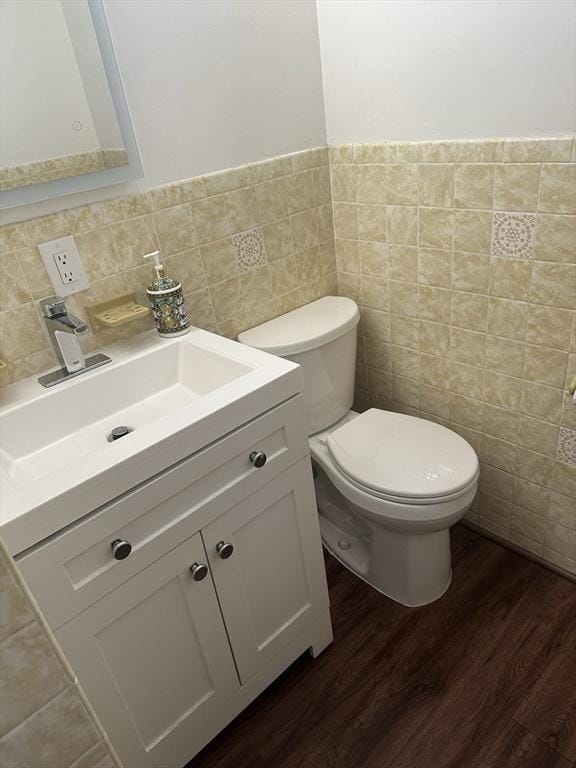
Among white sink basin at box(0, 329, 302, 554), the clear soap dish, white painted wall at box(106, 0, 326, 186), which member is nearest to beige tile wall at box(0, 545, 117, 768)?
white sink basin at box(0, 329, 302, 554)

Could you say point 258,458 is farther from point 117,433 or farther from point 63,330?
point 63,330

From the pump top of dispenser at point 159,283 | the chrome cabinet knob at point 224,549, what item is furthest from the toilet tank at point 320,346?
the chrome cabinet knob at point 224,549

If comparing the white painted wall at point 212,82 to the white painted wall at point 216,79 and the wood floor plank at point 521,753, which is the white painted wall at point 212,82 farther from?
the wood floor plank at point 521,753

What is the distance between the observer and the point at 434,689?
143 centimetres

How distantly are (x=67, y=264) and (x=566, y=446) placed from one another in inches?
53.1

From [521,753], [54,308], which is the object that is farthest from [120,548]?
[521,753]

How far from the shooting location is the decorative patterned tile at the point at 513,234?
1356 mm

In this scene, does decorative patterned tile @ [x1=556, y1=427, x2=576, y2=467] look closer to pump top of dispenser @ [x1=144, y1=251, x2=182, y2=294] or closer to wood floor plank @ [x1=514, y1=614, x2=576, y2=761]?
wood floor plank @ [x1=514, y1=614, x2=576, y2=761]

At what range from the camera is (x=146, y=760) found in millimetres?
1181

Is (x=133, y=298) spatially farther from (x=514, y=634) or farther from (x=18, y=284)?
(x=514, y=634)

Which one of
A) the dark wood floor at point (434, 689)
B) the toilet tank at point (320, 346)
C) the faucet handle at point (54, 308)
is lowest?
the dark wood floor at point (434, 689)

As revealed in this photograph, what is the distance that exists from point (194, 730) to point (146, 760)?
118mm

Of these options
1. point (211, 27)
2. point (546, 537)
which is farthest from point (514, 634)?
point (211, 27)

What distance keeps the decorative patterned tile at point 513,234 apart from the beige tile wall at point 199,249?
57 cm
